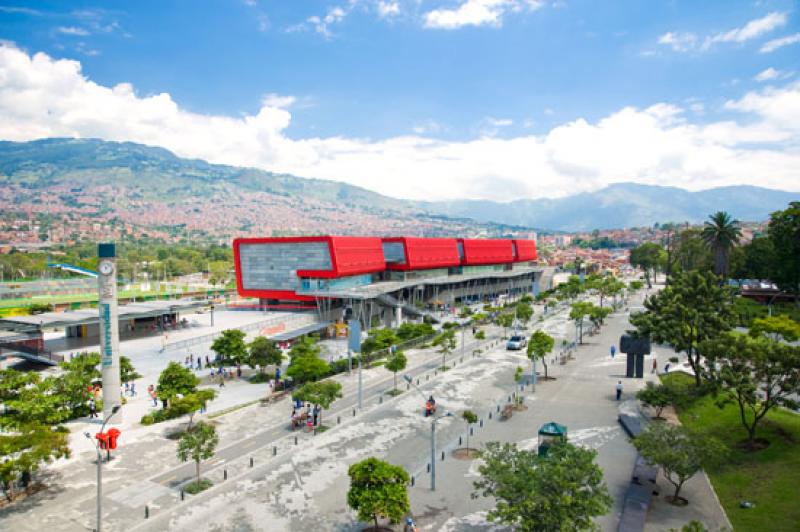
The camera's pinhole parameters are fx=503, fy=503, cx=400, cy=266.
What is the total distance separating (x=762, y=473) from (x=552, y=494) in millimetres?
14463

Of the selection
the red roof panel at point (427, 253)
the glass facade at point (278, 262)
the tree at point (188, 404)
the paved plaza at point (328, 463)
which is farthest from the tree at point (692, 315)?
the red roof panel at point (427, 253)

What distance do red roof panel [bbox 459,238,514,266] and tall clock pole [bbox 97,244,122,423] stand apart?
7043 cm

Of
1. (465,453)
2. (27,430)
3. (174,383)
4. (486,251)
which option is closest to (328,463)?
(465,453)

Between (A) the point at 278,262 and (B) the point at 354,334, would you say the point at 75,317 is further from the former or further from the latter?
(B) the point at 354,334

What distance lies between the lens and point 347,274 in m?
68.1

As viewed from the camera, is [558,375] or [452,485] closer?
[452,485]

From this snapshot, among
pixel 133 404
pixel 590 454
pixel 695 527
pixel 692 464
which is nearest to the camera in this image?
pixel 695 527

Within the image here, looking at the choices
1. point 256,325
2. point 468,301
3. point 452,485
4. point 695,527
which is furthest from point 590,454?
point 468,301

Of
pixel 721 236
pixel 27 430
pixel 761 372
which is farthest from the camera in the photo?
pixel 721 236

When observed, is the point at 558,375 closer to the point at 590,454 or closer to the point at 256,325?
the point at 590,454

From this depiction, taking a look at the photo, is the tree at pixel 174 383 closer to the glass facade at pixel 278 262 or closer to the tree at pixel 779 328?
the glass facade at pixel 278 262

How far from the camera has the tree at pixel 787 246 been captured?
196 ft

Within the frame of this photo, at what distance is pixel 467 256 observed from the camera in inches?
3875

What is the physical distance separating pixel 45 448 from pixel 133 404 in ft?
46.6
